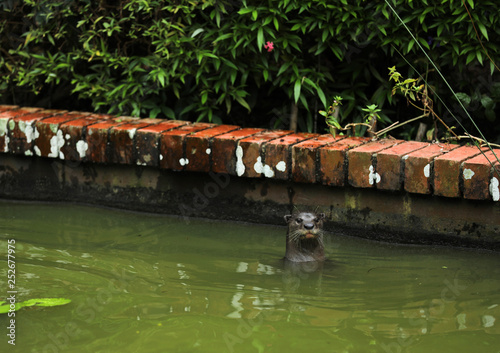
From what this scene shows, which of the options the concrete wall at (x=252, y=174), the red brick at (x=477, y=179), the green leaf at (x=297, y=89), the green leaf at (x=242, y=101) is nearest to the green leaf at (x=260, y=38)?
the green leaf at (x=297, y=89)

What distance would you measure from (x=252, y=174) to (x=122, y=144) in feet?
3.26

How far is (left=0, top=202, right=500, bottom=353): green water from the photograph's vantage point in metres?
3.06

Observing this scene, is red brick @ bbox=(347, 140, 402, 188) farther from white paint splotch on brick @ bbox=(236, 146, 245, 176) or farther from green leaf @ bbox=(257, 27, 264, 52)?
green leaf @ bbox=(257, 27, 264, 52)

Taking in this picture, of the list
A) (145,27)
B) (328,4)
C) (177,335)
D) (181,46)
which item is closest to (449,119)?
(328,4)

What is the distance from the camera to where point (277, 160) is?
185 inches

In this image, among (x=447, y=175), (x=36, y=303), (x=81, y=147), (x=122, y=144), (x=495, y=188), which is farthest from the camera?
(x=81, y=147)

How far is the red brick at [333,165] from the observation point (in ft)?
14.9

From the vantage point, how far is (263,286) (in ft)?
12.6

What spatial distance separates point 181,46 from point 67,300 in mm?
2601

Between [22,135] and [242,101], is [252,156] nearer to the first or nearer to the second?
[242,101]

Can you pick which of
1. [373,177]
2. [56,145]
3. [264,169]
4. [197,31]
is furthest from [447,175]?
[56,145]

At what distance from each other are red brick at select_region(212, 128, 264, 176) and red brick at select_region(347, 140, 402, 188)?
0.74m

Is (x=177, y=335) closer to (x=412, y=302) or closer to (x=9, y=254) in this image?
(x=412, y=302)

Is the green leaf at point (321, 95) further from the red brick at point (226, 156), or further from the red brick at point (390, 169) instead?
the red brick at point (390, 169)
